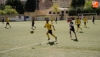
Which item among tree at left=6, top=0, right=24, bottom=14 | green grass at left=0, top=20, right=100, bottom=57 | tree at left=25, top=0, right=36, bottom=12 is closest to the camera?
green grass at left=0, top=20, right=100, bottom=57

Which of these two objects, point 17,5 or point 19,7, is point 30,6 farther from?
point 17,5

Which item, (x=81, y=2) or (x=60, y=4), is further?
(x=60, y=4)

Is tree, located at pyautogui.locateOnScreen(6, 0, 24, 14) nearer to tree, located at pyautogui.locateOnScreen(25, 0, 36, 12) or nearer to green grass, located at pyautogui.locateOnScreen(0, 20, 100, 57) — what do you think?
tree, located at pyautogui.locateOnScreen(25, 0, 36, 12)

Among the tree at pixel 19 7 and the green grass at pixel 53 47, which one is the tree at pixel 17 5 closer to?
the tree at pixel 19 7

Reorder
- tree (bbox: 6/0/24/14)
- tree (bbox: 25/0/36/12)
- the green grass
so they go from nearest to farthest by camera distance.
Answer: the green grass, tree (bbox: 6/0/24/14), tree (bbox: 25/0/36/12)

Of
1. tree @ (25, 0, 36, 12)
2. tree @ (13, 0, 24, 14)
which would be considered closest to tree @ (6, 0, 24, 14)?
tree @ (13, 0, 24, 14)

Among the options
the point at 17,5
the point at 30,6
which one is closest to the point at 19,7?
the point at 17,5

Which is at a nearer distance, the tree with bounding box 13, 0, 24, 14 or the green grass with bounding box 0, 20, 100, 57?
the green grass with bounding box 0, 20, 100, 57

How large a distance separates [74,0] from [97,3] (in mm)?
12073

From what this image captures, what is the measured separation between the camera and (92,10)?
92.2 metres

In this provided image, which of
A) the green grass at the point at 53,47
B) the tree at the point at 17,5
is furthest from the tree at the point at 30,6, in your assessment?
the green grass at the point at 53,47

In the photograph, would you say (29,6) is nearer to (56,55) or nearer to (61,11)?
(61,11)

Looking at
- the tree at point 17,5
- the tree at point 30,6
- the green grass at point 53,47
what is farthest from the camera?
the tree at point 30,6

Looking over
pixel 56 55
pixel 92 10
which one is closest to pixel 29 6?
pixel 92 10
